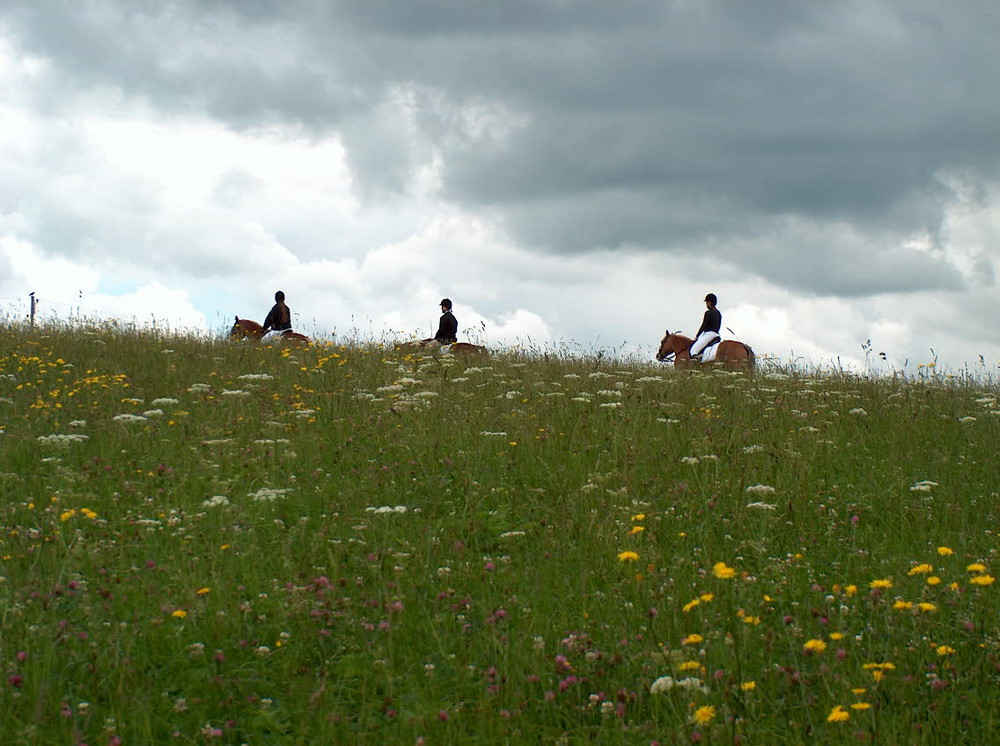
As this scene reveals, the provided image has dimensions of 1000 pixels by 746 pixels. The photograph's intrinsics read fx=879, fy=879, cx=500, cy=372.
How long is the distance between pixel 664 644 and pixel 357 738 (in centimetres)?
152

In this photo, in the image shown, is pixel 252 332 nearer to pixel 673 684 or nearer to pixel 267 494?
pixel 267 494

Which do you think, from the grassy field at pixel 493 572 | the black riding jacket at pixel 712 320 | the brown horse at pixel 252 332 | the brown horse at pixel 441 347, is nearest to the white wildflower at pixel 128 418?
the grassy field at pixel 493 572

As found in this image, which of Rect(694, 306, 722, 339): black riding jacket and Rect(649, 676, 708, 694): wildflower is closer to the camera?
Rect(649, 676, 708, 694): wildflower

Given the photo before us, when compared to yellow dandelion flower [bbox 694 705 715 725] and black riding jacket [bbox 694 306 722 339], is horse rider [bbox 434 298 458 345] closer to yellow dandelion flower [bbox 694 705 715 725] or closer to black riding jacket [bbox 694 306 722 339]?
black riding jacket [bbox 694 306 722 339]

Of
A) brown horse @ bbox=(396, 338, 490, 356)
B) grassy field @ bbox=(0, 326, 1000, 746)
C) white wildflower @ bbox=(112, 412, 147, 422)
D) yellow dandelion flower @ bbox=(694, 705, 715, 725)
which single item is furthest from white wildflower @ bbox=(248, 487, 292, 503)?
brown horse @ bbox=(396, 338, 490, 356)

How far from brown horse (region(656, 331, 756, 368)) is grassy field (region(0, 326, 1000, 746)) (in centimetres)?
669

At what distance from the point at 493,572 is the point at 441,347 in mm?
11077

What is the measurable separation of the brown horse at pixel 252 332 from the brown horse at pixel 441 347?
2249mm

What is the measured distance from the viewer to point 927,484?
6.52 metres

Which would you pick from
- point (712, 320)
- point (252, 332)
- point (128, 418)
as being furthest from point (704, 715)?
point (252, 332)

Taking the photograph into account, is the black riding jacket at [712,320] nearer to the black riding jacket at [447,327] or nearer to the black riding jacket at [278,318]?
the black riding jacket at [447,327]

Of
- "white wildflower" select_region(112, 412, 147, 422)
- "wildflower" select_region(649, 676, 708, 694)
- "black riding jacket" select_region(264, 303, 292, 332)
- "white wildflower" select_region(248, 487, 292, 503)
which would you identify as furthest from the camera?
"black riding jacket" select_region(264, 303, 292, 332)

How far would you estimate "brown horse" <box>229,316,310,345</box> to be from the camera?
1803cm

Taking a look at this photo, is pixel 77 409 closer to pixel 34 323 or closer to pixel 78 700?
pixel 78 700
